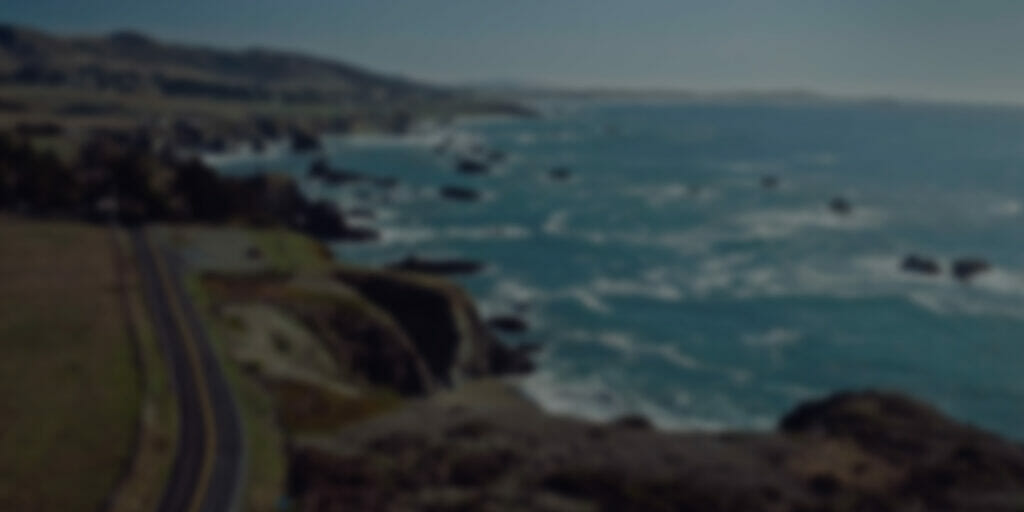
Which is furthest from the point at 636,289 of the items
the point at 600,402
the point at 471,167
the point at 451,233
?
the point at 471,167

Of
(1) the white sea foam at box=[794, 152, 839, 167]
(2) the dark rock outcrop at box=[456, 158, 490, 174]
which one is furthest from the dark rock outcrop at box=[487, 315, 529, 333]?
(1) the white sea foam at box=[794, 152, 839, 167]

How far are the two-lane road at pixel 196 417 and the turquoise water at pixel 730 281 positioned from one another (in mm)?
20209

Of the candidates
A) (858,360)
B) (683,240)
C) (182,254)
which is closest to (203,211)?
(182,254)

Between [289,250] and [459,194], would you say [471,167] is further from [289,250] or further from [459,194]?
[289,250]

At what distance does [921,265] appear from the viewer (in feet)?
267

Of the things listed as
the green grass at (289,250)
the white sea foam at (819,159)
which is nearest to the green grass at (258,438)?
the green grass at (289,250)

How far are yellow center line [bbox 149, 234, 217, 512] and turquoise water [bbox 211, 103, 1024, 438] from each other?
20.2 meters

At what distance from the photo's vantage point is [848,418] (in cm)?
3662

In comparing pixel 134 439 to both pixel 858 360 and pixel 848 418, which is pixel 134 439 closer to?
pixel 848 418

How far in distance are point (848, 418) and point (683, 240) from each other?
60.4m

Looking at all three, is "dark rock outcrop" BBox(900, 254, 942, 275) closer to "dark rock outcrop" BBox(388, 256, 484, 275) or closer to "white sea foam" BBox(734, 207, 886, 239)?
"white sea foam" BBox(734, 207, 886, 239)

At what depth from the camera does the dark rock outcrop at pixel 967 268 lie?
261 feet

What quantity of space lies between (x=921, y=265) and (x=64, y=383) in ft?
242

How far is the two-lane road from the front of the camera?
2655cm
